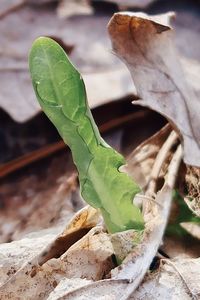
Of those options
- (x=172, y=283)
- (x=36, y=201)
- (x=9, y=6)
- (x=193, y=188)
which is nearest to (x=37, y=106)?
(x=36, y=201)

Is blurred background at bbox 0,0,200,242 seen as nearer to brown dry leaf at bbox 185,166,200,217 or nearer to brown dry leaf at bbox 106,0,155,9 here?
brown dry leaf at bbox 106,0,155,9

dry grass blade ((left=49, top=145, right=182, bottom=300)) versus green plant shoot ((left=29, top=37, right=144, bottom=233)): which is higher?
green plant shoot ((left=29, top=37, right=144, bottom=233))

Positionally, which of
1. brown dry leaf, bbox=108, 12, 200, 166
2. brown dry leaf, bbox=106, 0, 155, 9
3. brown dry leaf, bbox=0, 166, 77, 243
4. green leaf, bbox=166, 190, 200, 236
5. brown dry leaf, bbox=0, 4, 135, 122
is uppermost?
brown dry leaf, bbox=108, 12, 200, 166

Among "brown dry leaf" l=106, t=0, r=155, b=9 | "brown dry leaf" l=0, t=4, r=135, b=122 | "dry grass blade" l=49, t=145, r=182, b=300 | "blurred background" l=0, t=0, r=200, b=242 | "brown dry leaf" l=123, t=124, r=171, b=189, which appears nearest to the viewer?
"dry grass blade" l=49, t=145, r=182, b=300

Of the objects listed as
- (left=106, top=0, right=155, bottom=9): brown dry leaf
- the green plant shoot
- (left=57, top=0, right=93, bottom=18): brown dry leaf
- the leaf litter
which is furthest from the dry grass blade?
(left=57, top=0, right=93, bottom=18): brown dry leaf

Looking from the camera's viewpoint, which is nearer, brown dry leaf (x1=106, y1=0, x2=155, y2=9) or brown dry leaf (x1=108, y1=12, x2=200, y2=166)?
brown dry leaf (x1=108, y1=12, x2=200, y2=166)

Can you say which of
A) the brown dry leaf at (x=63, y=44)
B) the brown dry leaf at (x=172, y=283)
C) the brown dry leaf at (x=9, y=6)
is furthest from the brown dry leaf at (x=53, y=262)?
the brown dry leaf at (x=9, y=6)

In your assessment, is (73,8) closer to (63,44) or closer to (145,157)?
(63,44)
